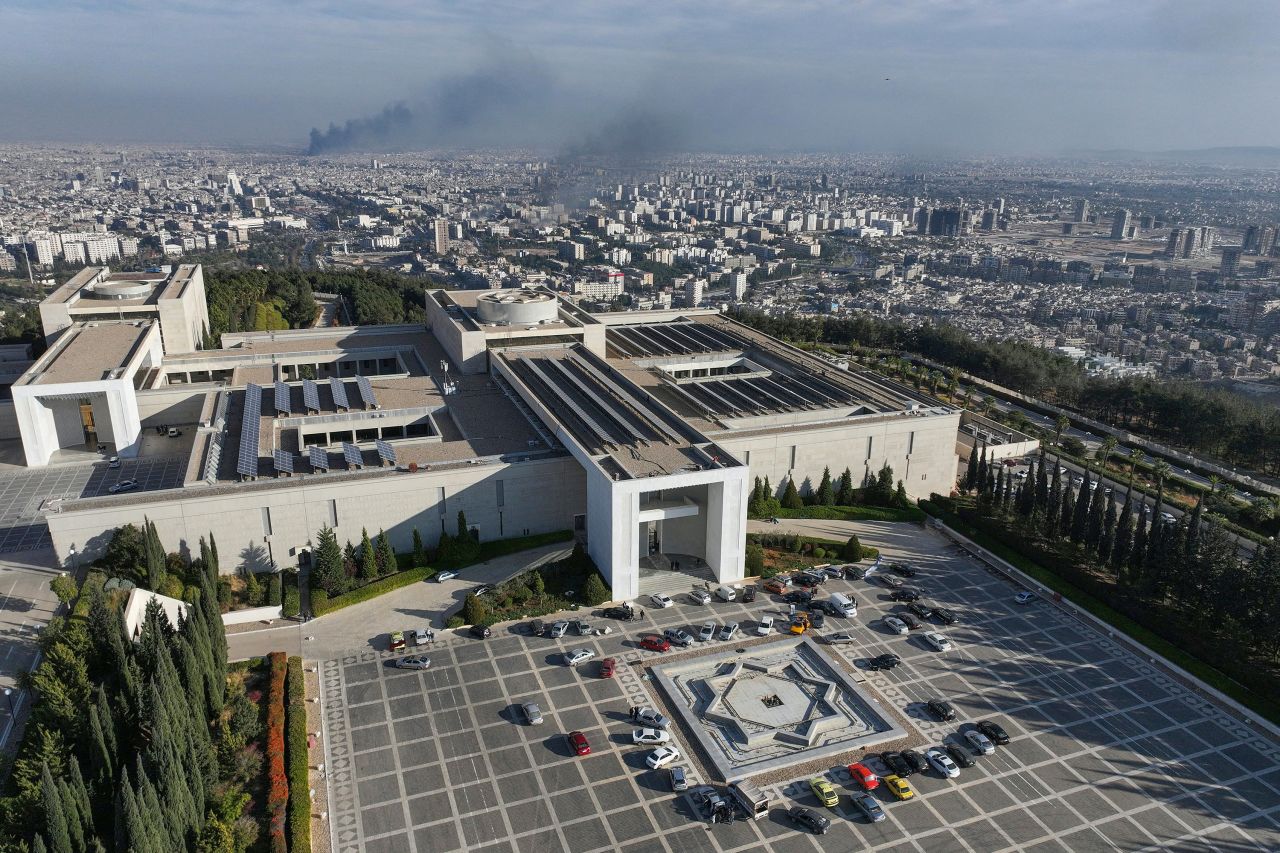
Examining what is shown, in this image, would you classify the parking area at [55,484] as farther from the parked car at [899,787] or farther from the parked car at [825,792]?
the parked car at [899,787]

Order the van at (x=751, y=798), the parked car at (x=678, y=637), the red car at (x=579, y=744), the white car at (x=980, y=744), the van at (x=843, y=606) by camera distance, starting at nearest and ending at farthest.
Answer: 1. the van at (x=751, y=798)
2. the red car at (x=579, y=744)
3. the white car at (x=980, y=744)
4. the parked car at (x=678, y=637)
5. the van at (x=843, y=606)

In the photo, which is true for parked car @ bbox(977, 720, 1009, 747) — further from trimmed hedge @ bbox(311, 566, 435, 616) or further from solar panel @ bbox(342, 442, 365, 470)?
solar panel @ bbox(342, 442, 365, 470)

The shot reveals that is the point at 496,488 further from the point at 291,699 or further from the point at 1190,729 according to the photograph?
the point at 1190,729

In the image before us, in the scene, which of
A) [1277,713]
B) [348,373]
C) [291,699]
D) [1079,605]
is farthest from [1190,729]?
[348,373]

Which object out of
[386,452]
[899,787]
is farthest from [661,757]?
[386,452]

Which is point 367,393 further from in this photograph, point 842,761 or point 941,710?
point 941,710

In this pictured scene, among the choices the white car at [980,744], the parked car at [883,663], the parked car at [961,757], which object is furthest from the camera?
the parked car at [883,663]

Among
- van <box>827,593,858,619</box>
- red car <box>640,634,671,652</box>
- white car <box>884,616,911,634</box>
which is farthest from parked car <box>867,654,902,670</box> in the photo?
red car <box>640,634,671,652</box>

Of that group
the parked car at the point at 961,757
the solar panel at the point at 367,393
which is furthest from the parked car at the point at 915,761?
the solar panel at the point at 367,393
